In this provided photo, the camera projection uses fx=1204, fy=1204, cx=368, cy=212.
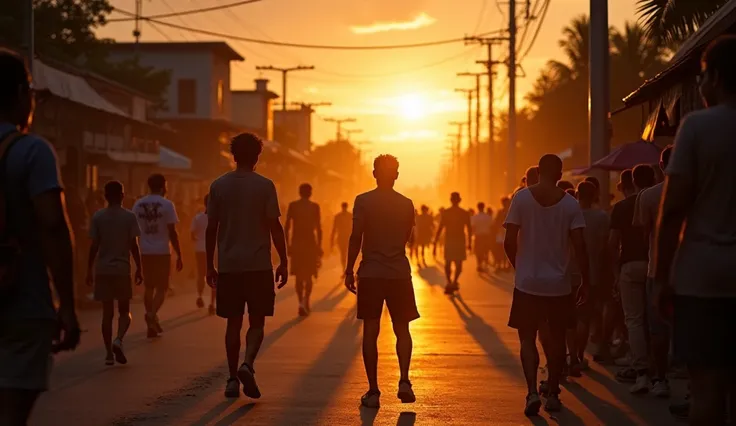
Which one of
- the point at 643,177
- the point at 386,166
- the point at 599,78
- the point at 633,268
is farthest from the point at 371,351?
the point at 599,78

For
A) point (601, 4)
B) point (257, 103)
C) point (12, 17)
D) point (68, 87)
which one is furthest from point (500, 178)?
point (601, 4)

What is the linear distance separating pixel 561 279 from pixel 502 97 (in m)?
63.5

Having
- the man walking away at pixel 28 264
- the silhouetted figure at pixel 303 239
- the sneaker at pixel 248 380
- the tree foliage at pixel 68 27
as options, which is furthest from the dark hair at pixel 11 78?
the tree foliage at pixel 68 27

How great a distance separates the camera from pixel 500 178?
10812cm

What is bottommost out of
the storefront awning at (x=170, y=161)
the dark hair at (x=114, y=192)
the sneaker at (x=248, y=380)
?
the sneaker at (x=248, y=380)

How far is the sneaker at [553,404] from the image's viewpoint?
920 centimetres

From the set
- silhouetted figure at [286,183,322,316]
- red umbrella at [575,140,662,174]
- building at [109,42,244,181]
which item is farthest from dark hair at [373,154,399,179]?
building at [109,42,244,181]

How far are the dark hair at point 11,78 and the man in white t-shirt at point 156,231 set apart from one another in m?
9.00

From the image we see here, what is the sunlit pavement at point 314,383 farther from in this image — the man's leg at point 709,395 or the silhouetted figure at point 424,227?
the silhouetted figure at point 424,227

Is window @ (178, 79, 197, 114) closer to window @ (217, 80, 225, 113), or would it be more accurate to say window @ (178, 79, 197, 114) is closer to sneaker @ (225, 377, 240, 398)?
window @ (217, 80, 225, 113)

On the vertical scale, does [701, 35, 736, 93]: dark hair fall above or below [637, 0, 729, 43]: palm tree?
below

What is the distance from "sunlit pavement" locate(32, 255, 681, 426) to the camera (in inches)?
347

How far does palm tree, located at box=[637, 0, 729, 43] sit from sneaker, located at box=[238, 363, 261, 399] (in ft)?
41.4

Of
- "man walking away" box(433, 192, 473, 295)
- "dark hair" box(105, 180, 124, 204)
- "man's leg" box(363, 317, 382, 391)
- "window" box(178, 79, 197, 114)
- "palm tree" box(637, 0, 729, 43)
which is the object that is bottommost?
"man's leg" box(363, 317, 382, 391)
